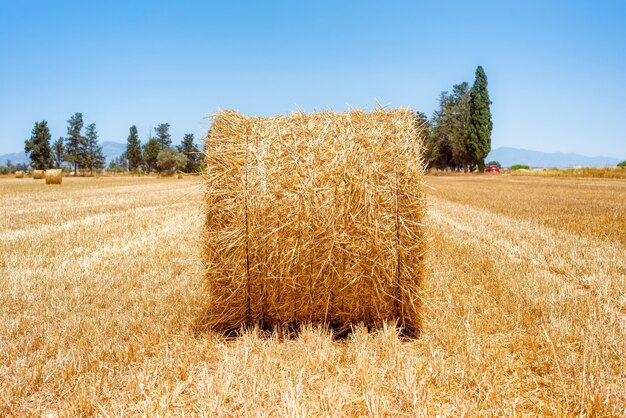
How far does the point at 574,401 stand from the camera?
8.49 feet

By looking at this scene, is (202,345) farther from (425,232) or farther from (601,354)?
(601,354)

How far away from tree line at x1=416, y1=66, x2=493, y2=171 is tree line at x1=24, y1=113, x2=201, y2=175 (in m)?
35.8

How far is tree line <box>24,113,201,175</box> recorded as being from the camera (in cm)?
7150

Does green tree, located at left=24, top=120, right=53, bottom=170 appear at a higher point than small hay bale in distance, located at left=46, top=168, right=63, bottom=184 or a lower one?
higher

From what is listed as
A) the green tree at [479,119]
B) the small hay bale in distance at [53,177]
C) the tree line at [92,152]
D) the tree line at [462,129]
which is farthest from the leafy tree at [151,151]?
the green tree at [479,119]

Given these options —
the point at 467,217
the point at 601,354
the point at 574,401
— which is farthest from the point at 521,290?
the point at 467,217

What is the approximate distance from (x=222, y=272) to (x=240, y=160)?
3.04 ft

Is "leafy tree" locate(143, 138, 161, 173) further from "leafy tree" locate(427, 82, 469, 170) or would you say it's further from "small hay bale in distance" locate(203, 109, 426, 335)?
"small hay bale in distance" locate(203, 109, 426, 335)

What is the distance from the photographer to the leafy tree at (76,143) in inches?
3169

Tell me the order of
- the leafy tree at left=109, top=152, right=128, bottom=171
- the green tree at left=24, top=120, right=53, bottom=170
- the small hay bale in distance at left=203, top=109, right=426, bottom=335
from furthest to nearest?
1. the leafy tree at left=109, top=152, right=128, bottom=171
2. the green tree at left=24, top=120, right=53, bottom=170
3. the small hay bale in distance at left=203, top=109, right=426, bottom=335

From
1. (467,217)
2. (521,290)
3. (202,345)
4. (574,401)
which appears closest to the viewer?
(574,401)

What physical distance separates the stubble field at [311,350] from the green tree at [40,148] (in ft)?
262

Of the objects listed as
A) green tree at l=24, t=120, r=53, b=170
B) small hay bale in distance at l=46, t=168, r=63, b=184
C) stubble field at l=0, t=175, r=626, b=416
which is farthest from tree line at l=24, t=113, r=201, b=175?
stubble field at l=0, t=175, r=626, b=416

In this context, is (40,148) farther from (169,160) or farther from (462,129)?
(462,129)
